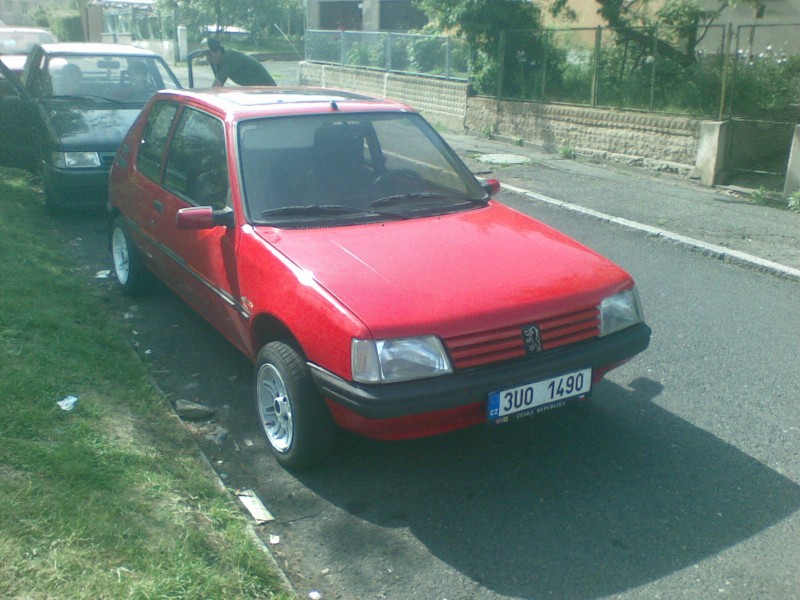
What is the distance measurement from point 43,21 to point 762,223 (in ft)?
193

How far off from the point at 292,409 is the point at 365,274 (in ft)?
2.38

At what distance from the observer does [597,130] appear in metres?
14.4

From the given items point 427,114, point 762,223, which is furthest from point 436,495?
point 427,114

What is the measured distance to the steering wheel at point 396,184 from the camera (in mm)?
5027

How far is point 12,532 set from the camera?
322 centimetres

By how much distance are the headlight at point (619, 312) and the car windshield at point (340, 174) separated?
3.95 feet

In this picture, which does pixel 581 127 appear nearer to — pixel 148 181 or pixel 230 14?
pixel 148 181

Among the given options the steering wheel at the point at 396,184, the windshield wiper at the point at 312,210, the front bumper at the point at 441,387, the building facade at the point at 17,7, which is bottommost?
the front bumper at the point at 441,387

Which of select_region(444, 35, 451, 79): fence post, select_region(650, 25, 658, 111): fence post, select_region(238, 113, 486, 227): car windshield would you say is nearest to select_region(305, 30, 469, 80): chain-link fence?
select_region(444, 35, 451, 79): fence post

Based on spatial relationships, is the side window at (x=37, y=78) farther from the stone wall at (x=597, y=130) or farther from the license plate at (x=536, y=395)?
the stone wall at (x=597, y=130)

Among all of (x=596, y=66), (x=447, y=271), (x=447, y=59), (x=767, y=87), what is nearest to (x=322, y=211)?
(x=447, y=271)

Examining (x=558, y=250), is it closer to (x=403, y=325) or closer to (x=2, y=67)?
(x=403, y=325)

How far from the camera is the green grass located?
3113 millimetres

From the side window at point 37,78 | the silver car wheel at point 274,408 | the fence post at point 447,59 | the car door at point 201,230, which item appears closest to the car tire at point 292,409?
the silver car wheel at point 274,408
